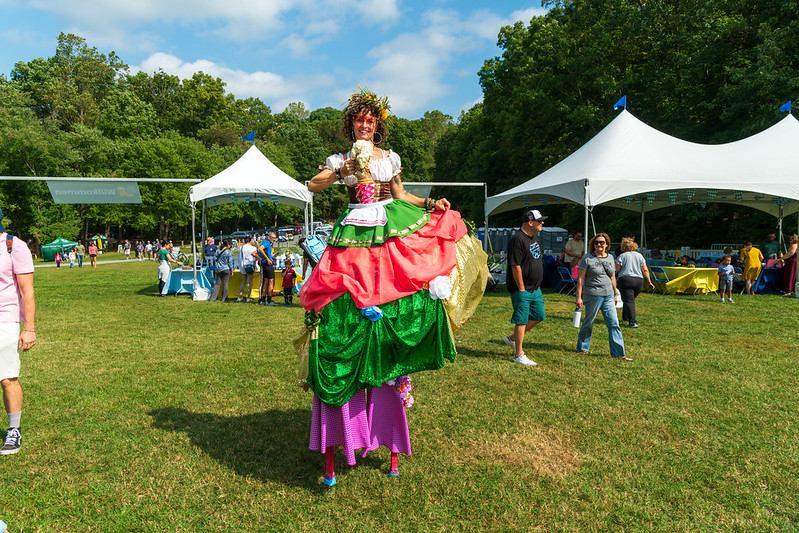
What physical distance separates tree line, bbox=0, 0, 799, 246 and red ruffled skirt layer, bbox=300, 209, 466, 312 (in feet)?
3.89

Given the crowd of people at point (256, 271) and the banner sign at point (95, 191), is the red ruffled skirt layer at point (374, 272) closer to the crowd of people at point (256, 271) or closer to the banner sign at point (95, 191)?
the crowd of people at point (256, 271)

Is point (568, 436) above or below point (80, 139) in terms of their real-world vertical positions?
below

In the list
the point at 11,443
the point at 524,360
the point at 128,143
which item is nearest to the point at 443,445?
the point at 524,360

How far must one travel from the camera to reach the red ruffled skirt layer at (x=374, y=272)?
3260mm

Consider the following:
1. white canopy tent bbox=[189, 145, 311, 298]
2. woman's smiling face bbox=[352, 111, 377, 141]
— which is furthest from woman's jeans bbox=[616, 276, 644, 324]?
white canopy tent bbox=[189, 145, 311, 298]

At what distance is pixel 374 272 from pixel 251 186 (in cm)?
1224

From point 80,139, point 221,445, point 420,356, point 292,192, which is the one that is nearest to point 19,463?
point 221,445

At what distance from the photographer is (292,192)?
1483 centimetres

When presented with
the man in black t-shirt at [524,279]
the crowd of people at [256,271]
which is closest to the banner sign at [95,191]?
the crowd of people at [256,271]

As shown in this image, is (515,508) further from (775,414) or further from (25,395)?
(25,395)

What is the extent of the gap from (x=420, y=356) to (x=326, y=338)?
25.3 inches

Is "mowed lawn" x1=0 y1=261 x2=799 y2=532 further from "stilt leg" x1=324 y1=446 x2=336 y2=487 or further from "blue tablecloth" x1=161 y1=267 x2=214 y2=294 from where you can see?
"blue tablecloth" x1=161 y1=267 x2=214 y2=294

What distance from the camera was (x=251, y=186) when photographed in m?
14.6

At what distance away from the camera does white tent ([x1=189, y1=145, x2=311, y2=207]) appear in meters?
14.4
